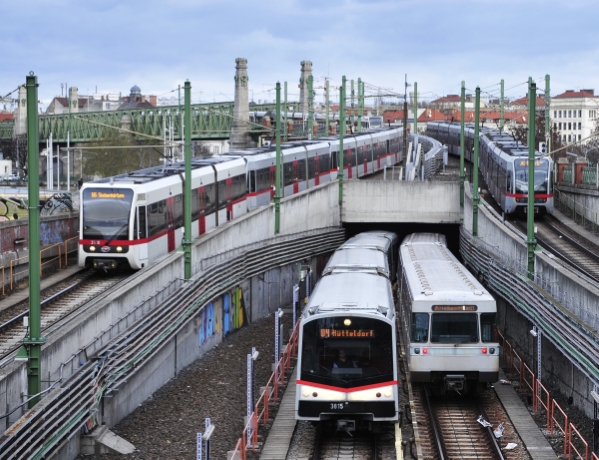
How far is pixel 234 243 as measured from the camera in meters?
34.8

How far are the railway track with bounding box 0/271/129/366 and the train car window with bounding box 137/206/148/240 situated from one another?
146 cm

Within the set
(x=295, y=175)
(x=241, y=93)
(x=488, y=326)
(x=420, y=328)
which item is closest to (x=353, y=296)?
(x=420, y=328)

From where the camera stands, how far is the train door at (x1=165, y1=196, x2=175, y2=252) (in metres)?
30.4

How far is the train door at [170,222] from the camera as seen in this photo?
30.4 m

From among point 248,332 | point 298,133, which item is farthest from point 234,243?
point 298,133

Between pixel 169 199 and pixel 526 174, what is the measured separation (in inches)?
780

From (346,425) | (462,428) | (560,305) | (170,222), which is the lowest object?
(462,428)

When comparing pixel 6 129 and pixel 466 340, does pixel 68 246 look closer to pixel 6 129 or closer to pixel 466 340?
pixel 466 340

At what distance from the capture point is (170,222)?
30.7 meters

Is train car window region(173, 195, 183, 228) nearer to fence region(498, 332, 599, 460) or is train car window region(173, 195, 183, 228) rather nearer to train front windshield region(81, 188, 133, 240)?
train front windshield region(81, 188, 133, 240)

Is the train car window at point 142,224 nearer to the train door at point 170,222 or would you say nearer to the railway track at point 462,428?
the train door at point 170,222

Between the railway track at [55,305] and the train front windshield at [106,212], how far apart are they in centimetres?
132

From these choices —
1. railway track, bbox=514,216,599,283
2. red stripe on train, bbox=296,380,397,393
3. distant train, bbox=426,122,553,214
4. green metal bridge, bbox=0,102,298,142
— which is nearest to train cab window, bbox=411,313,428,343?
red stripe on train, bbox=296,380,397,393

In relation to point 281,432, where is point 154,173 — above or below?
above
